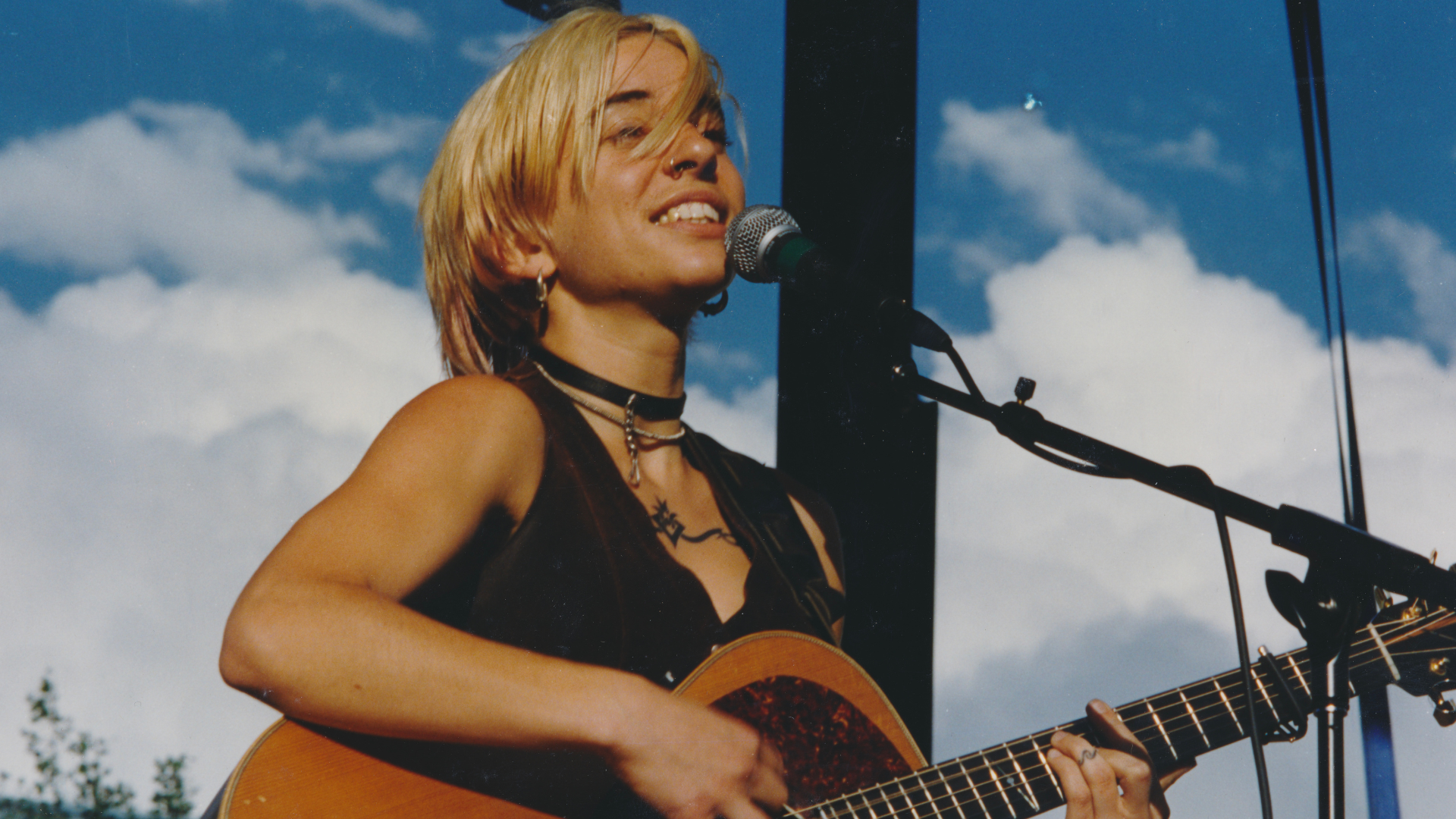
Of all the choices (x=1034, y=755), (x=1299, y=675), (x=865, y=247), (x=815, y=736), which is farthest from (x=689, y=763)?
(x=865, y=247)

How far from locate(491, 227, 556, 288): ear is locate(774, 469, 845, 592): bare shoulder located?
68 centimetres

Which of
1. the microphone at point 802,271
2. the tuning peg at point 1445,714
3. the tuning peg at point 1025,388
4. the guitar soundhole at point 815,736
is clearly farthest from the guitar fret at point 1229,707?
the microphone at point 802,271

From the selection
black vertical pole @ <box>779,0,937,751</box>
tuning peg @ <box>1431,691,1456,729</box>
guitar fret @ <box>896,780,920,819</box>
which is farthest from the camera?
black vertical pole @ <box>779,0,937,751</box>

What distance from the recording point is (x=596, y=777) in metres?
1.32

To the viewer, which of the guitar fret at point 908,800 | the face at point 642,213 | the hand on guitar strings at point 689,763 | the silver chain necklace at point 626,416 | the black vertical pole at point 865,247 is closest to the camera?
the hand on guitar strings at point 689,763

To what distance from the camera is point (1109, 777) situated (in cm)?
154

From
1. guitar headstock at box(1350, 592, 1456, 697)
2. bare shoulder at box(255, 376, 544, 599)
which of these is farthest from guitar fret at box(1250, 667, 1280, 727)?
bare shoulder at box(255, 376, 544, 599)

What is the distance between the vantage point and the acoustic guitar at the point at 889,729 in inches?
51.3

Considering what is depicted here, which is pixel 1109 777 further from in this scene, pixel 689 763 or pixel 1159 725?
pixel 689 763

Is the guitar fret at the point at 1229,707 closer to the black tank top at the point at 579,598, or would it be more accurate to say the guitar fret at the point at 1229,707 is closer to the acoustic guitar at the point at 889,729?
the acoustic guitar at the point at 889,729

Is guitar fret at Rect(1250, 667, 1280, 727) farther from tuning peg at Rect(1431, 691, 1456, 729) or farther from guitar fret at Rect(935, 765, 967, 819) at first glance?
guitar fret at Rect(935, 765, 967, 819)

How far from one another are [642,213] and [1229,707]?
123 centimetres

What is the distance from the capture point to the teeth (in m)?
1.67

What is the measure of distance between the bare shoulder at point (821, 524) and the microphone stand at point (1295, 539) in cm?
83
